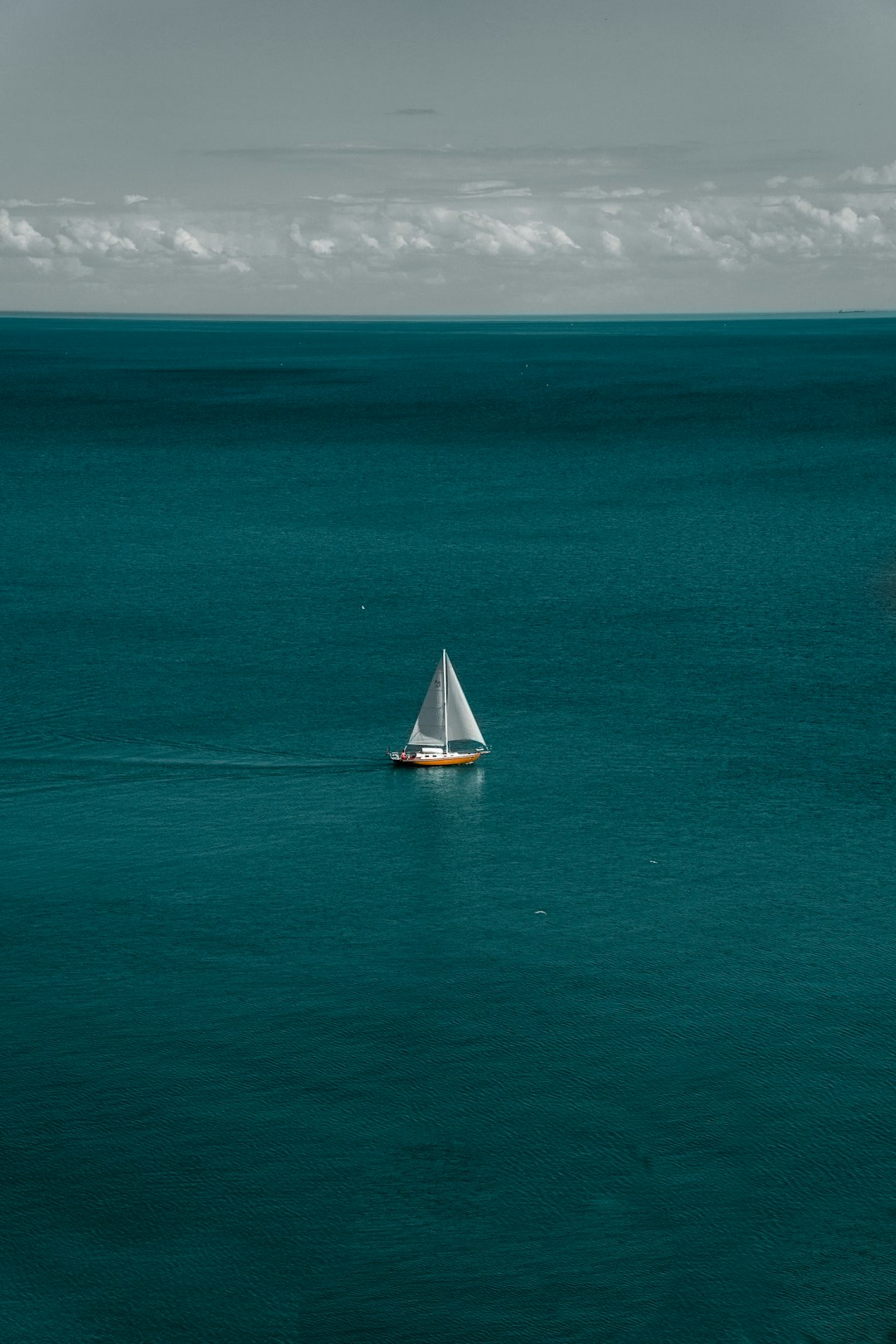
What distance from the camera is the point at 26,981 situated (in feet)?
244

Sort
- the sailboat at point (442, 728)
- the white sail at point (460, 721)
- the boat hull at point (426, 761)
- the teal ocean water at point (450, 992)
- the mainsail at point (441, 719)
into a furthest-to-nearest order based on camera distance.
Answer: the white sail at point (460, 721)
the mainsail at point (441, 719)
the sailboat at point (442, 728)
the boat hull at point (426, 761)
the teal ocean water at point (450, 992)

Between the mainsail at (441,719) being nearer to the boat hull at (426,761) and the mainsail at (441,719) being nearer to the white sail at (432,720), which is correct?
the white sail at (432,720)

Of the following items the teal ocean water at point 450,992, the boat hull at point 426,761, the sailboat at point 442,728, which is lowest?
the teal ocean water at point 450,992

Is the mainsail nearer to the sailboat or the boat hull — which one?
the sailboat

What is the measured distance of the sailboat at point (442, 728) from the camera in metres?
102

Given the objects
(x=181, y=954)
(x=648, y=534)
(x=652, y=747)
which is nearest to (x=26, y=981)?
(x=181, y=954)

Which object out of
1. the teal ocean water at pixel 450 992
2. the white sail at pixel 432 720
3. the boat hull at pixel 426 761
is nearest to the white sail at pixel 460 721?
the white sail at pixel 432 720

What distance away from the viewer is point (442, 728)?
339 feet

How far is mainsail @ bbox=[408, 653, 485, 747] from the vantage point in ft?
338

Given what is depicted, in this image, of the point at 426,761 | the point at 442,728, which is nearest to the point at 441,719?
the point at 442,728

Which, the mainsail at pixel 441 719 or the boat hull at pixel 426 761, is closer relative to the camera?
the boat hull at pixel 426 761

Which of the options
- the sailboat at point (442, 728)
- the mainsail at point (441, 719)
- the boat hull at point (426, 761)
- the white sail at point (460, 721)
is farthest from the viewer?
the white sail at point (460, 721)

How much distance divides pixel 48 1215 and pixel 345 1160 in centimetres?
1155

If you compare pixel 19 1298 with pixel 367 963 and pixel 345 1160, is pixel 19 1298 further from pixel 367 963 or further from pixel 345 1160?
pixel 367 963
